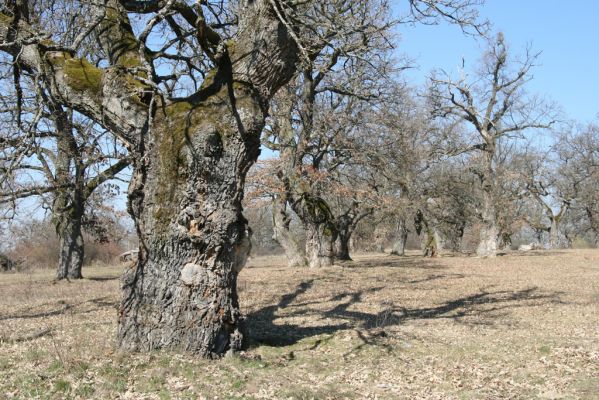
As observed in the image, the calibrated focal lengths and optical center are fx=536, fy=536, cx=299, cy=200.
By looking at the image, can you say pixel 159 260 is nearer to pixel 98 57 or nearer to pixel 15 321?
pixel 15 321

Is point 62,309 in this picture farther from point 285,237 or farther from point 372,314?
point 285,237

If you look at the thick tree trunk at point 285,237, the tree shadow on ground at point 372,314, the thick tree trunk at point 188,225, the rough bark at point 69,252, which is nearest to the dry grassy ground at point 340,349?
the tree shadow on ground at point 372,314

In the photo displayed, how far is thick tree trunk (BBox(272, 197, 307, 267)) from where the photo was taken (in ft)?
66.4

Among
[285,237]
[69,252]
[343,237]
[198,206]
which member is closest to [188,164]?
[198,206]

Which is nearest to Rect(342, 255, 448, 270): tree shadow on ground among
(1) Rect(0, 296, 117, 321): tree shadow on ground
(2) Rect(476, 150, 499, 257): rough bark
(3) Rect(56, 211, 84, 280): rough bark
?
(2) Rect(476, 150, 499, 257): rough bark

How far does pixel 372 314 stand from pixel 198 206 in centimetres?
530

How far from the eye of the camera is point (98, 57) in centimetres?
1398

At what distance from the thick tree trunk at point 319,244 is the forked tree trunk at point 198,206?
39.9 feet

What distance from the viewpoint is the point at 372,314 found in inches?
420

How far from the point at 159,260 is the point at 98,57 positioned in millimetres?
9320

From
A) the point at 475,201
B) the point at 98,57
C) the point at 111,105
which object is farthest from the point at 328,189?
the point at 475,201

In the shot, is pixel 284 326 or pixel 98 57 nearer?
pixel 284 326

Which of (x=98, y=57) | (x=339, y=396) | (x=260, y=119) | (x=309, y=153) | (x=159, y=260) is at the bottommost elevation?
(x=339, y=396)

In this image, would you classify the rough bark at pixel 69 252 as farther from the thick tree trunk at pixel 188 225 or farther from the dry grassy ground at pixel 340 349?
the thick tree trunk at pixel 188 225
